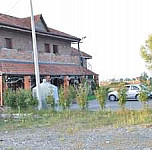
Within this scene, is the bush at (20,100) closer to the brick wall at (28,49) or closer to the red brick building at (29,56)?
the red brick building at (29,56)

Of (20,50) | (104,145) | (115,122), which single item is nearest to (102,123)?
(115,122)

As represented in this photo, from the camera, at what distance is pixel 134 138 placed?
9156 millimetres

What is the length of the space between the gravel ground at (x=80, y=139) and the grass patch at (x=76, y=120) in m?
0.79

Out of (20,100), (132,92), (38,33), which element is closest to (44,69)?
(38,33)

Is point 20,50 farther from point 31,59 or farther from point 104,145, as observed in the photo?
point 104,145

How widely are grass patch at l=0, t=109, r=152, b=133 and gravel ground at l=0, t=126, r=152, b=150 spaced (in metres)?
0.79

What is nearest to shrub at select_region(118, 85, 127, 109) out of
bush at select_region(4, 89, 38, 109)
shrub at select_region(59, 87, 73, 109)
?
shrub at select_region(59, 87, 73, 109)

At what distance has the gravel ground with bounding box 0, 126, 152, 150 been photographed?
830cm

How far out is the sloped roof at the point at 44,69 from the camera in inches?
990

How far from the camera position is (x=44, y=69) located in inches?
1143

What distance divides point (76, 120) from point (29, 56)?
16.0 m

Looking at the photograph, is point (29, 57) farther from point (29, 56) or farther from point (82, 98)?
point (82, 98)

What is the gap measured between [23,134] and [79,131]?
180 cm

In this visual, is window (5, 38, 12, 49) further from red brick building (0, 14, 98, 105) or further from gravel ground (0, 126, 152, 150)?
gravel ground (0, 126, 152, 150)
